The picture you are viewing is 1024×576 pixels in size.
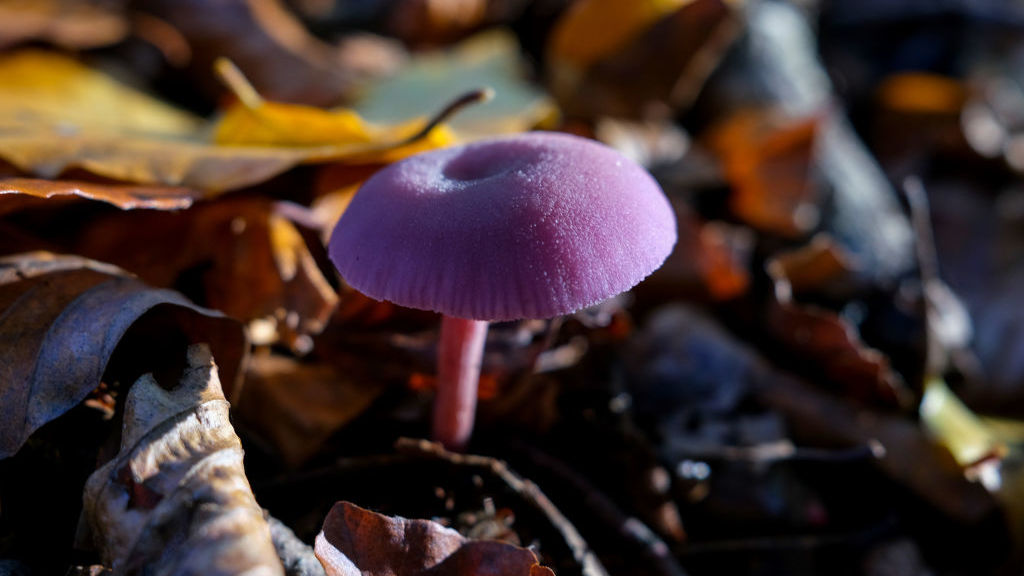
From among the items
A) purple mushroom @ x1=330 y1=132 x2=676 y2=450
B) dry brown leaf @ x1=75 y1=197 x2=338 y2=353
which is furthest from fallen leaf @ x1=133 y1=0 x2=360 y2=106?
purple mushroom @ x1=330 y1=132 x2=676 y2=450

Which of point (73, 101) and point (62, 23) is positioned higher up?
point (62, 23)

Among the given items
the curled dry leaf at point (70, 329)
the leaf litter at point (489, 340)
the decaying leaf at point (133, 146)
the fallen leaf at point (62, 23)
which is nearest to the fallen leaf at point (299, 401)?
the leaf litter at point (489, 340)

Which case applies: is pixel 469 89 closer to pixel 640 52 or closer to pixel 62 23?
pixel 640 52

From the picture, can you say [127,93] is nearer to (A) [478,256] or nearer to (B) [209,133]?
(B) [209,133]

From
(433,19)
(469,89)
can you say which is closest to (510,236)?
(469,89)

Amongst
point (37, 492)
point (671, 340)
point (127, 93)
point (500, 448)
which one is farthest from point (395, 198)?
point (127, 93)

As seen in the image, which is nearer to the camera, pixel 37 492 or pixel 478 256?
pixel 478 256

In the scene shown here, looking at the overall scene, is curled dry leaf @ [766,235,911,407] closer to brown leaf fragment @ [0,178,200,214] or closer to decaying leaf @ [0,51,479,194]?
decaying leaf @ [0,51,479,194]
